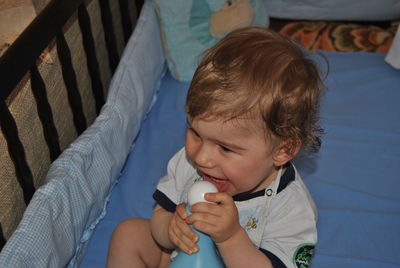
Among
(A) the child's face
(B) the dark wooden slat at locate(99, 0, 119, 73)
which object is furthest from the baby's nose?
(B) the dark wooden slat at locate(99, 0, 119, 73)

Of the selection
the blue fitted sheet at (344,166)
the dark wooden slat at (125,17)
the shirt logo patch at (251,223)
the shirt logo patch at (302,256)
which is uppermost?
the dark wooden slat at (125,17)

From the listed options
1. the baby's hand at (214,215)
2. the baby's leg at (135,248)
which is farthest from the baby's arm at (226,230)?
the baby's leg at (135,248)

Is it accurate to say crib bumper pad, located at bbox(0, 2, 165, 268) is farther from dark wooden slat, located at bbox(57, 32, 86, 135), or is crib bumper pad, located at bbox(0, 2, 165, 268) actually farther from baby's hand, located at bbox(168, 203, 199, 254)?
baby's hand, located at bbox(168, 203, 199, 254)

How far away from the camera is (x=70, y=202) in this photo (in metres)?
0.94

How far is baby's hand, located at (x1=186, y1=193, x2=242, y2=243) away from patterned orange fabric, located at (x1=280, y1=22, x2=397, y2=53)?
0.92m

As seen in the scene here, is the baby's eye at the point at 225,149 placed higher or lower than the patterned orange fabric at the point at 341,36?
higher

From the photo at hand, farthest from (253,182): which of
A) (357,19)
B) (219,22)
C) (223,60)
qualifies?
(357,19)

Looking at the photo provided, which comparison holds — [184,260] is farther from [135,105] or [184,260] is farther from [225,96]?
[135,105]

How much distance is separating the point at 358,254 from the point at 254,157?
39cm

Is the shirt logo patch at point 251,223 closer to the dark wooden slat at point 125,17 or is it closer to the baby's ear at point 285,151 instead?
the baby's ear at point 285,151

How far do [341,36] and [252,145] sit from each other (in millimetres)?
943

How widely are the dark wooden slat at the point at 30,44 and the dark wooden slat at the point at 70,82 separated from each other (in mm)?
60

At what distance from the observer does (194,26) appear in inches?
55.2

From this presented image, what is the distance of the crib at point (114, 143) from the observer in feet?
2.89
